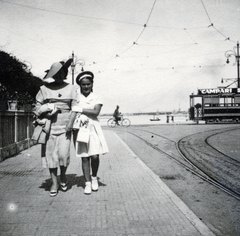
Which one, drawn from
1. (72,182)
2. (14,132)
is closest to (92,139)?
(72,182)

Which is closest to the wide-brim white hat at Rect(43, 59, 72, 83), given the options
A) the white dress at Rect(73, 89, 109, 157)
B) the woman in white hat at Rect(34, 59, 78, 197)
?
the woman in white hat at Rect(34, 59, 78, 197)

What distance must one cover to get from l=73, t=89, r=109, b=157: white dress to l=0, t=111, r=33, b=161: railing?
3548mm

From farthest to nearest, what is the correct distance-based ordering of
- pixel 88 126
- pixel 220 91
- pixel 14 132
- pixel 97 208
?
pixel 220 91
pixel 14 132
pixel 88 126
pixel 97 208

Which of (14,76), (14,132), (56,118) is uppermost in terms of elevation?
(14,76)

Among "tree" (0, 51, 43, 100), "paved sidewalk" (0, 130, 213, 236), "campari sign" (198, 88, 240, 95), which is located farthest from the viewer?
"campari sign" (198, 88, 240, 95)

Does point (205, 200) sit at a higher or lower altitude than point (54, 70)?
lower

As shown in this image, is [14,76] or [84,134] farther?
[14,76]

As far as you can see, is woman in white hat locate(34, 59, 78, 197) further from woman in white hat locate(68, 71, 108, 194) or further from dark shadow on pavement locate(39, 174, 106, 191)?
dark shadow on pavement locate(39, 174, 106, 191)

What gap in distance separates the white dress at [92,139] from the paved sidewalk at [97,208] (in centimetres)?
64

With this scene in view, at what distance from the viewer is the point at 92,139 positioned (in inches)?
169

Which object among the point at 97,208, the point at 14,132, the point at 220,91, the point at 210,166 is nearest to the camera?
the point at 97,208

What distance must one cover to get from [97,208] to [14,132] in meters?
5.58

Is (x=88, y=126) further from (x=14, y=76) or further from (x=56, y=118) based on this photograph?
(x=14, y=76)

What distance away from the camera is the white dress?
4.29 metres
